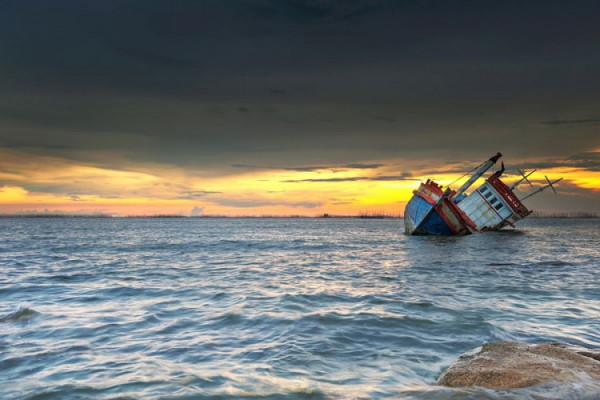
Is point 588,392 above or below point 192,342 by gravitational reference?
above

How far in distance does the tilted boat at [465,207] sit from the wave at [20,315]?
101ft

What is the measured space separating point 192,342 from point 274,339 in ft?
4.59

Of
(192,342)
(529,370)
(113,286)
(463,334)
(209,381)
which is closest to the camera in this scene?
(529,370)

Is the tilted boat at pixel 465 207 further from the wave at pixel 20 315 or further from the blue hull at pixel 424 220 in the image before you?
the wave at pixel 20 315

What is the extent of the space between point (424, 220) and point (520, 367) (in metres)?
33.6

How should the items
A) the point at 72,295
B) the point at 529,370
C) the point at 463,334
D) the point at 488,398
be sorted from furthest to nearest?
the point at 72,295 → the point at 463,334 → the point at 529,370 → the point at 488,398

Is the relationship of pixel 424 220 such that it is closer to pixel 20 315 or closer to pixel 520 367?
pixel 20 315

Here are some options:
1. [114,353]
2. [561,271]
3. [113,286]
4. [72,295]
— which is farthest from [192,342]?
[561,271]

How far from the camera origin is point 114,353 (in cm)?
636

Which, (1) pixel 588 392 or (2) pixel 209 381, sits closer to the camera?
(1) pixel 588 392

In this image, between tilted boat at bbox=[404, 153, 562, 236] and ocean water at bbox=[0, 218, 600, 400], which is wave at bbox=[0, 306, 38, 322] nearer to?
ocean water at bbox=[0, 218, 600, 400]

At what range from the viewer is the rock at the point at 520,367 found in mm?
4301

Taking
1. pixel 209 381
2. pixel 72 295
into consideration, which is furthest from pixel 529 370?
pixel 72 295

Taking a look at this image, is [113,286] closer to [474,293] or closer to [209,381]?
[209,381]
